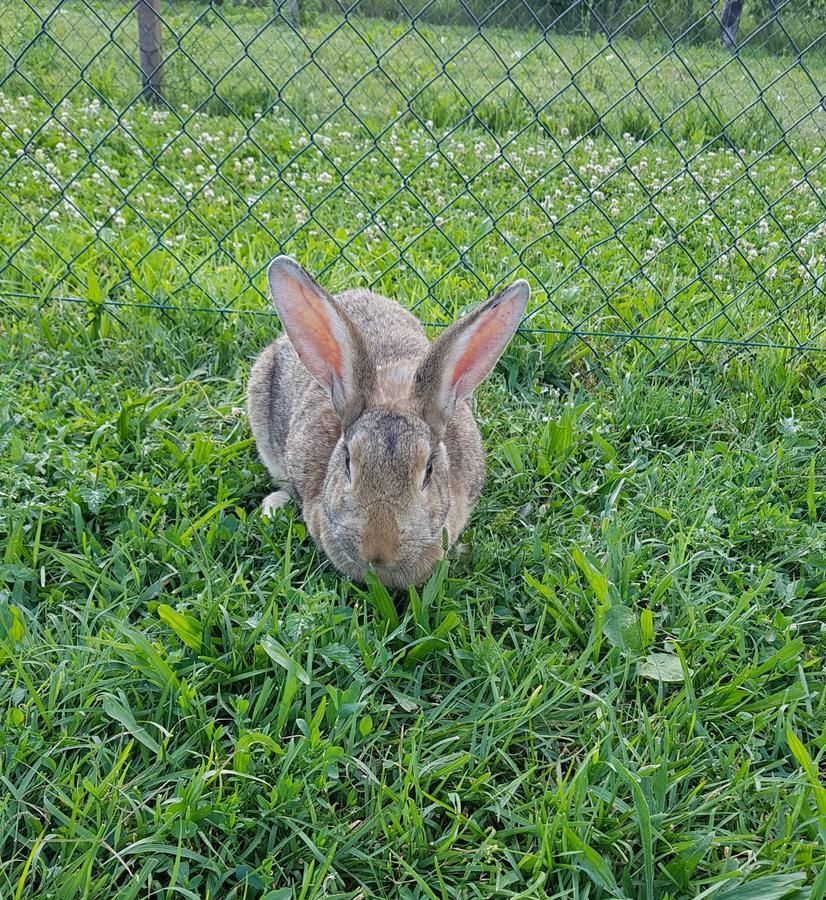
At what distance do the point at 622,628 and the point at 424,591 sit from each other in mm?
621

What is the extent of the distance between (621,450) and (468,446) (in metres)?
0.81

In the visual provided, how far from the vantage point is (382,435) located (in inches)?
105

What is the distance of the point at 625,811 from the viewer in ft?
Result: 7.00

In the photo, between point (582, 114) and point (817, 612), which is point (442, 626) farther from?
point (582, 114)

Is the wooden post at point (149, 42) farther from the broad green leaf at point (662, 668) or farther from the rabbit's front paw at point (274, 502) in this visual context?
the broad green leaf at point (662, 668)

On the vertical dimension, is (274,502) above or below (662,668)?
above

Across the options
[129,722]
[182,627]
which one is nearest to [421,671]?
[182,627]

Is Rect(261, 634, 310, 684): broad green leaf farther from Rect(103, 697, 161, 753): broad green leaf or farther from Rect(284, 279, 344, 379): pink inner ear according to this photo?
Rect(284, 279, 344, 379): pink inner ear

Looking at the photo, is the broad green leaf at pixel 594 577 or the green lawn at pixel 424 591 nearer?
the green lawn at pixel 424 591

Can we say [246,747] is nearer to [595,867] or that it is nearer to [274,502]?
[595,867]

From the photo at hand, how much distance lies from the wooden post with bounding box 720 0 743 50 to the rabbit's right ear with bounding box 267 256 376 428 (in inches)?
162

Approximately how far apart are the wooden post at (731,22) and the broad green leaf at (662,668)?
4469 millimetres

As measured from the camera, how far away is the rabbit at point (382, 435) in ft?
8.57

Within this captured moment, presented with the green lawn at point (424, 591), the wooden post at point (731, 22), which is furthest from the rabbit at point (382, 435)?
the wooden post at point (731, 22)
